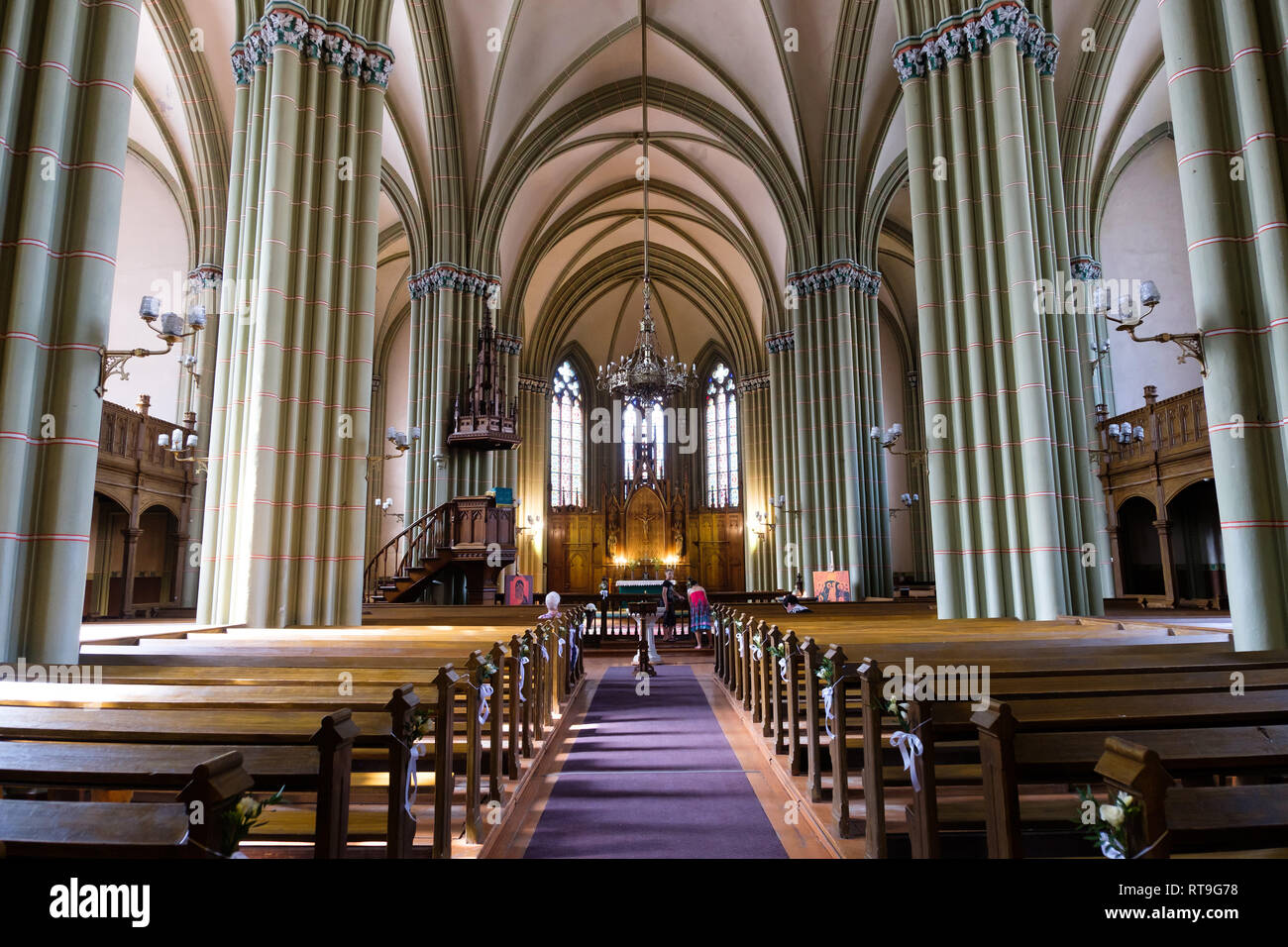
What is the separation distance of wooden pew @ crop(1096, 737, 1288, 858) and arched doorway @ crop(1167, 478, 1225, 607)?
1515 centimetres

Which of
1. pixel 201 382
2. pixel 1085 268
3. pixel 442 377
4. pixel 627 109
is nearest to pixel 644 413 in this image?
pixel 442 377

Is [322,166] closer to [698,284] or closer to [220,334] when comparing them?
[220,334]

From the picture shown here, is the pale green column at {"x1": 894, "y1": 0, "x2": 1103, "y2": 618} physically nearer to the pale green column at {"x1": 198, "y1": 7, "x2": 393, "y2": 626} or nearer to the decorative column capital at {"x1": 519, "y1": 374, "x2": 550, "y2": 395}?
the pale green column at {"x1": 198, "y1": 7, "x2": 393, "y2": 626}

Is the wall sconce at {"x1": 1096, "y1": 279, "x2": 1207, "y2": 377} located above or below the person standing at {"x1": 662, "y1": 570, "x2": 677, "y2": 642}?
above

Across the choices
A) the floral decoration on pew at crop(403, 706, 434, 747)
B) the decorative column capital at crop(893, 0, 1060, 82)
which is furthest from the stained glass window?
the floral decoration on pew at crop(403, 706, 434, 747)

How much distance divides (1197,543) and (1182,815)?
1637cm

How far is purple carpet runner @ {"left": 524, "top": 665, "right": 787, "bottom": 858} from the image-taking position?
386cm

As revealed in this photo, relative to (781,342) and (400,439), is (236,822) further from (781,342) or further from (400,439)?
(781,342)

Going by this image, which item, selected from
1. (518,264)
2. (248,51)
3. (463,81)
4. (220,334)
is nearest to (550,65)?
(463,81)

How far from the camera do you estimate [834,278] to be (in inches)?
642

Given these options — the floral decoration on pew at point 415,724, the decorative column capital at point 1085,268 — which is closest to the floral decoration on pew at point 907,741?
the floral decoration on pew at point 415,724

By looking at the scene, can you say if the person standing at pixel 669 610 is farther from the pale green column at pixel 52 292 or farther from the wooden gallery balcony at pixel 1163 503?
the pale green column at pixel 52 292
